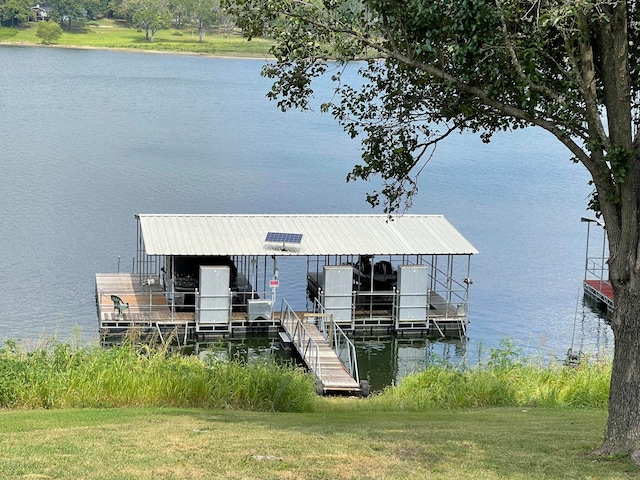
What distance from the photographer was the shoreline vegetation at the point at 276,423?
10.2 meters

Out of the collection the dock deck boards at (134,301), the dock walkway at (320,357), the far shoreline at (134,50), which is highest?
the far shoreline at (134,50)

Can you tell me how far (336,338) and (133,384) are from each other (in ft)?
39.2

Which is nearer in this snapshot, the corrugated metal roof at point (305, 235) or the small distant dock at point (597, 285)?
the corrugated metal roof at point (305, 235)

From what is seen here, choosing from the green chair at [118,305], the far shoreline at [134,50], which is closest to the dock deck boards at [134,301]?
the green chair at [118,305]

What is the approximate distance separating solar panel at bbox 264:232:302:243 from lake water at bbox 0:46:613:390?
3366 millimetres

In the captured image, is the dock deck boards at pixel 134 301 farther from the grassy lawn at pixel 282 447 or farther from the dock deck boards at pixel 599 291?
the grassy lawn at pixel 282 447

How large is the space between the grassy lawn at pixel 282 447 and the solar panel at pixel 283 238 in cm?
1479

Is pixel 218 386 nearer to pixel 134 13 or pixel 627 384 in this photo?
pixel 627 384

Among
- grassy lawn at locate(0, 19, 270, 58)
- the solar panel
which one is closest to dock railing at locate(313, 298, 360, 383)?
the solar panel

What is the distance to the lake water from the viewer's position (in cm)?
3005

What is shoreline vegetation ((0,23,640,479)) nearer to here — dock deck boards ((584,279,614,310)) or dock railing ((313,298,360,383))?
dock railing ((313,298,360,383))

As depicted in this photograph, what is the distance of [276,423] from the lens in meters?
13.4

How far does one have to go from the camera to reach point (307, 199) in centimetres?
4712

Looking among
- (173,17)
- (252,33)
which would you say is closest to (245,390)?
(252,33)
